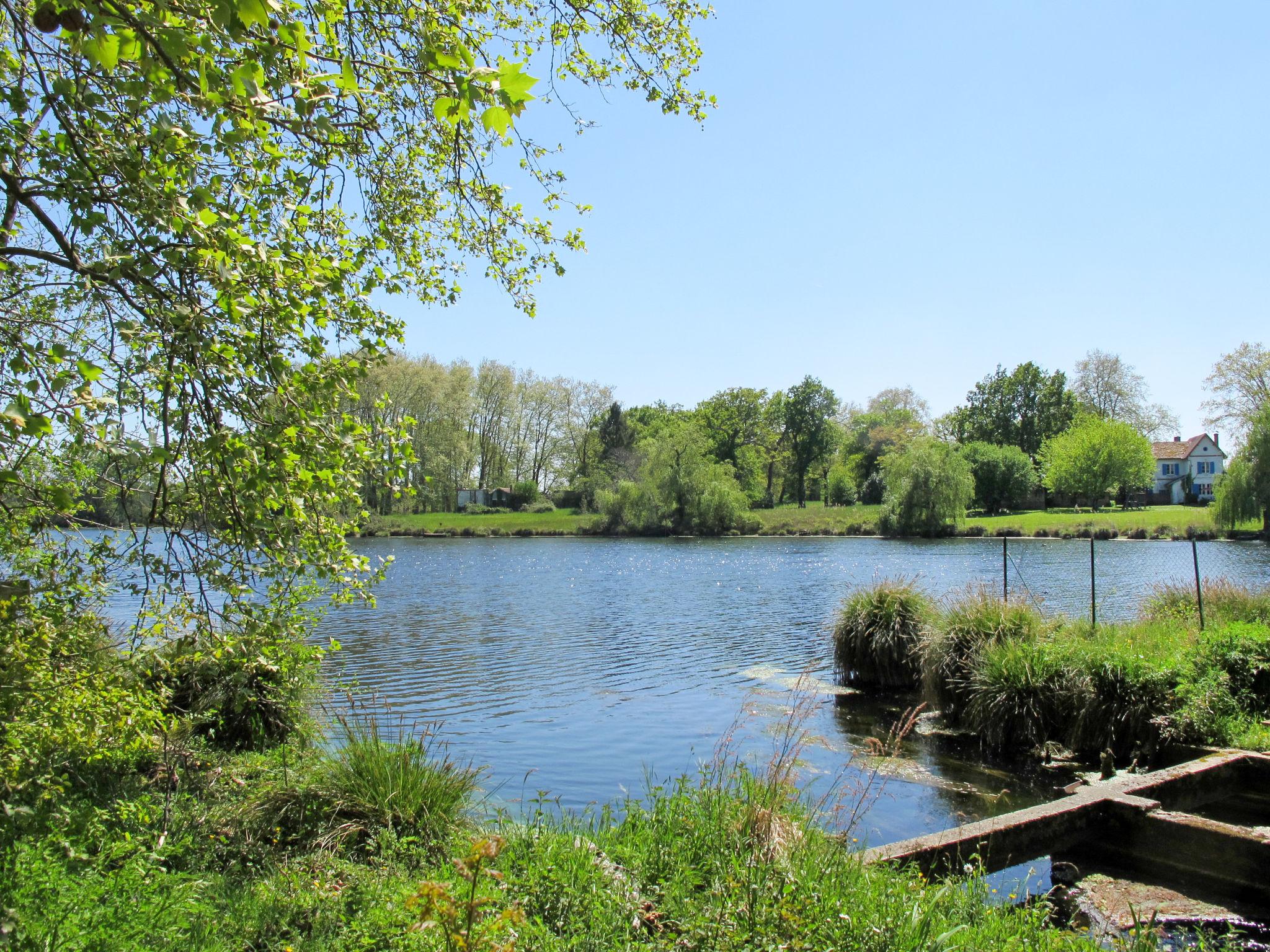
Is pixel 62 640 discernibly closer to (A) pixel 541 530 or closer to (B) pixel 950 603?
(B) pixel 950 603

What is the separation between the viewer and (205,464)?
4.57 m

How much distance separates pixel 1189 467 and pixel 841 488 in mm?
40199

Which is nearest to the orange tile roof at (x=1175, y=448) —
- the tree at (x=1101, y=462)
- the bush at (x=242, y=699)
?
the tree at (x=1101, y=462)

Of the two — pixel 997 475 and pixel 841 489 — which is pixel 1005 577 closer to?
pixel 997 475

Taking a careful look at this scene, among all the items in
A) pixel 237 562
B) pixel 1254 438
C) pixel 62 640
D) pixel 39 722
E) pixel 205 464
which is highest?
pixel 1254 438

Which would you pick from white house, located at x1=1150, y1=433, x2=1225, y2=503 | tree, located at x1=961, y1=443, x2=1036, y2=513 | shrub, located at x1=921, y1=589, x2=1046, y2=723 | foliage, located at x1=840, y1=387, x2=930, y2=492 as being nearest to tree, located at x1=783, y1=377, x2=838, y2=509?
foliage, located at x1=840, y1=387, x2=930, y2=492

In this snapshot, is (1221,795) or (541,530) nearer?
(1221,795)

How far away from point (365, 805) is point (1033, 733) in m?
8.67

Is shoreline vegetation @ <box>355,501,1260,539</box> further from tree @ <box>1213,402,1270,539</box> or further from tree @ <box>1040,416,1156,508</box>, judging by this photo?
tree @ <box>1213,402,1270,539</box>

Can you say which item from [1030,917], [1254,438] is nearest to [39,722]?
[1030,917]

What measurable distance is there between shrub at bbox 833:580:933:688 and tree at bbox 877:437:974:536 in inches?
1884

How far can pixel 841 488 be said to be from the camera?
87.3 meters

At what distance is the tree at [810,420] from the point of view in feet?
309

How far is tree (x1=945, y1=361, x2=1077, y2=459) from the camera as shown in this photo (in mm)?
87688
